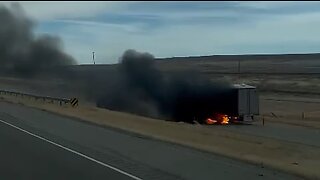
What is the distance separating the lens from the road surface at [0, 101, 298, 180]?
12.7 meters

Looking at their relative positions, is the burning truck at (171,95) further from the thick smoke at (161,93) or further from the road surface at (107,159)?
the road surface at (107,159)

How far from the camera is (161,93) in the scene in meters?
51.7

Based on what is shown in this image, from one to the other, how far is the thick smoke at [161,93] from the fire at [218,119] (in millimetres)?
766

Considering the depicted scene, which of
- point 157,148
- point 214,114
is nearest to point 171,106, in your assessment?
point 214,114

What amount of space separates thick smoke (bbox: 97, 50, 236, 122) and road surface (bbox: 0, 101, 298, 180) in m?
22.4

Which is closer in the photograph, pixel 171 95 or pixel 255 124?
pixel 255 124

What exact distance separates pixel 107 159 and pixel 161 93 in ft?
118

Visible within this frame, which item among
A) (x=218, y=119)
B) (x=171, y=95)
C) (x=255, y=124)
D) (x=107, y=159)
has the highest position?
(x=107, y=159)

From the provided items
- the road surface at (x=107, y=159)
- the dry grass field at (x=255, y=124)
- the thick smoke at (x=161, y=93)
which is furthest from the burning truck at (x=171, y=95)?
the road surface at (x=107, y=159)

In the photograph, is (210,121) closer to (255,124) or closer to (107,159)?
(255,124)

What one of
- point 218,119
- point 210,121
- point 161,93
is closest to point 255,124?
point 218,119

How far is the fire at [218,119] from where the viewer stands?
43241 mm

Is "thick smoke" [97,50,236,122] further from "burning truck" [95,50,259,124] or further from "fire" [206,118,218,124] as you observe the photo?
"fire" [206,118,218,124]

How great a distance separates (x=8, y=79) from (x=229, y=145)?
3137 inches
